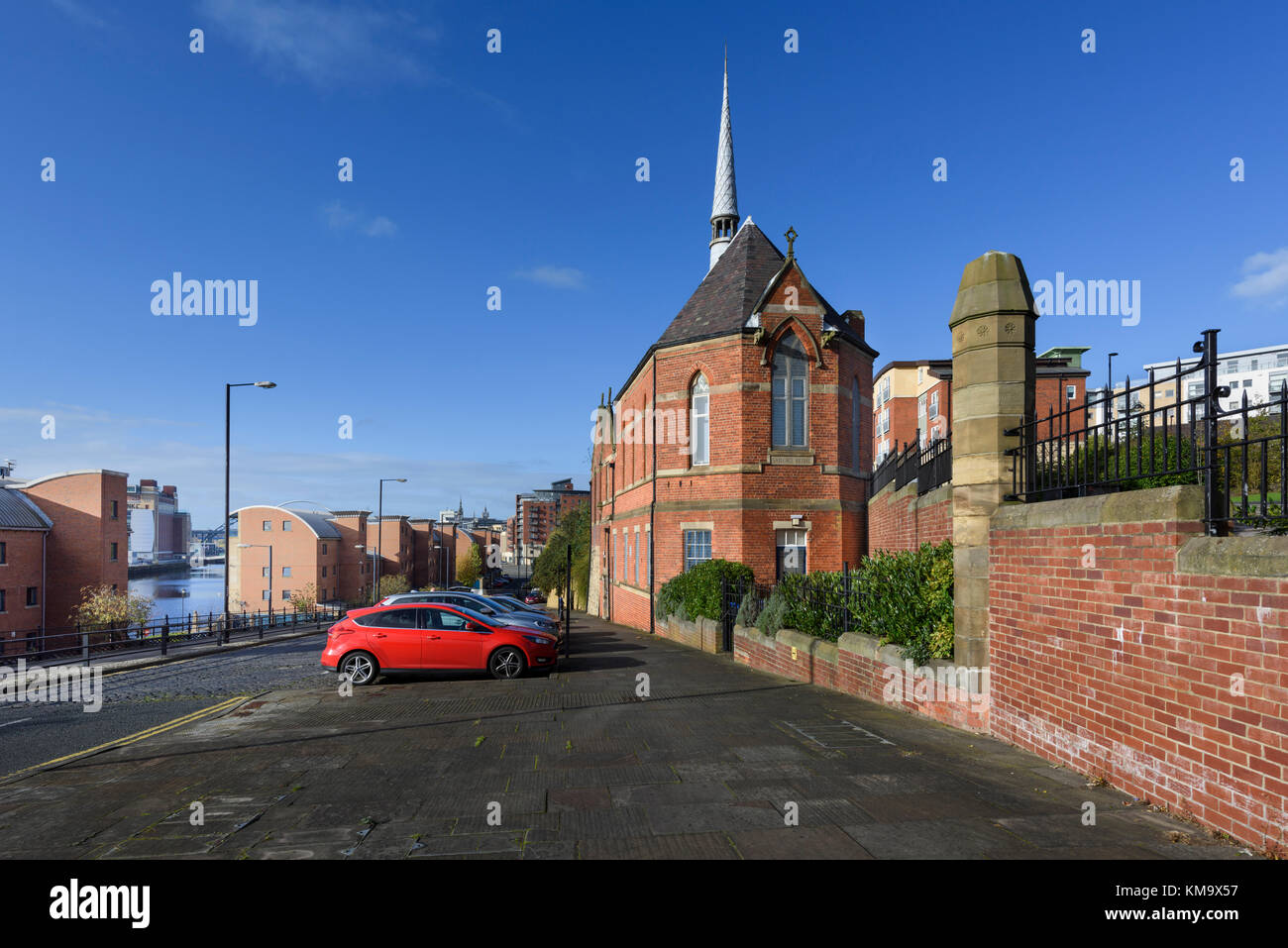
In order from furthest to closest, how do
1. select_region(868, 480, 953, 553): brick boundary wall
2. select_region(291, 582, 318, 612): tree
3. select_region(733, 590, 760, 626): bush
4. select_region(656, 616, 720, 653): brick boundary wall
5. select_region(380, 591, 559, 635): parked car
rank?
select_region(291, 582, 318, 612): tree, select_region(656, 616, 720, 653): brick boundary wall, select_region(733, 590, 760, 626): bush, select_region(380, 591, 559, 635): parked car, select_region(868, 480, 953, 553): brick boundary wall

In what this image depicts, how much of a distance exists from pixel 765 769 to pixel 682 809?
1490 mm

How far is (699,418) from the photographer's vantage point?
23.6 metres

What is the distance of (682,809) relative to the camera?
19.8 ft

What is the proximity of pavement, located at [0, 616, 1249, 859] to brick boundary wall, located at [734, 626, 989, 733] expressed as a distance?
0.38 metres

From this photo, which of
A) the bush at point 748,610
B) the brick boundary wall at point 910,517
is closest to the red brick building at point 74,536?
the bush at point 748,610

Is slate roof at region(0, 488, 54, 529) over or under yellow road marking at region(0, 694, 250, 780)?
over

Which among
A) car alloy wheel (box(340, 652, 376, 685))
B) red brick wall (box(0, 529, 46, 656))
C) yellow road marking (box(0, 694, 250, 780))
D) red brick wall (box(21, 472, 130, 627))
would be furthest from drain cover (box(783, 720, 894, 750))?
red brick wall (box(21, 472, 130, 627))

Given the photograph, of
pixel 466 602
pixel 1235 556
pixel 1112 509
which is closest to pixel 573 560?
pixel 466 602

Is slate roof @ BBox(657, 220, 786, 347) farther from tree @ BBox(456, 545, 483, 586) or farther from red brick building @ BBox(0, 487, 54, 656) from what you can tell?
tree @ BBox(456, 545, 483, 586)

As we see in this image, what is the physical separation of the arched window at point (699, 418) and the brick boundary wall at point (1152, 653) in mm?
15427

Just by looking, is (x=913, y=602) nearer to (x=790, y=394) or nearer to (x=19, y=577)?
(x=790, y=394)

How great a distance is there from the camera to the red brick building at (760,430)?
22.2m

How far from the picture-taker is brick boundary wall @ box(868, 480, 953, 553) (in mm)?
12008
